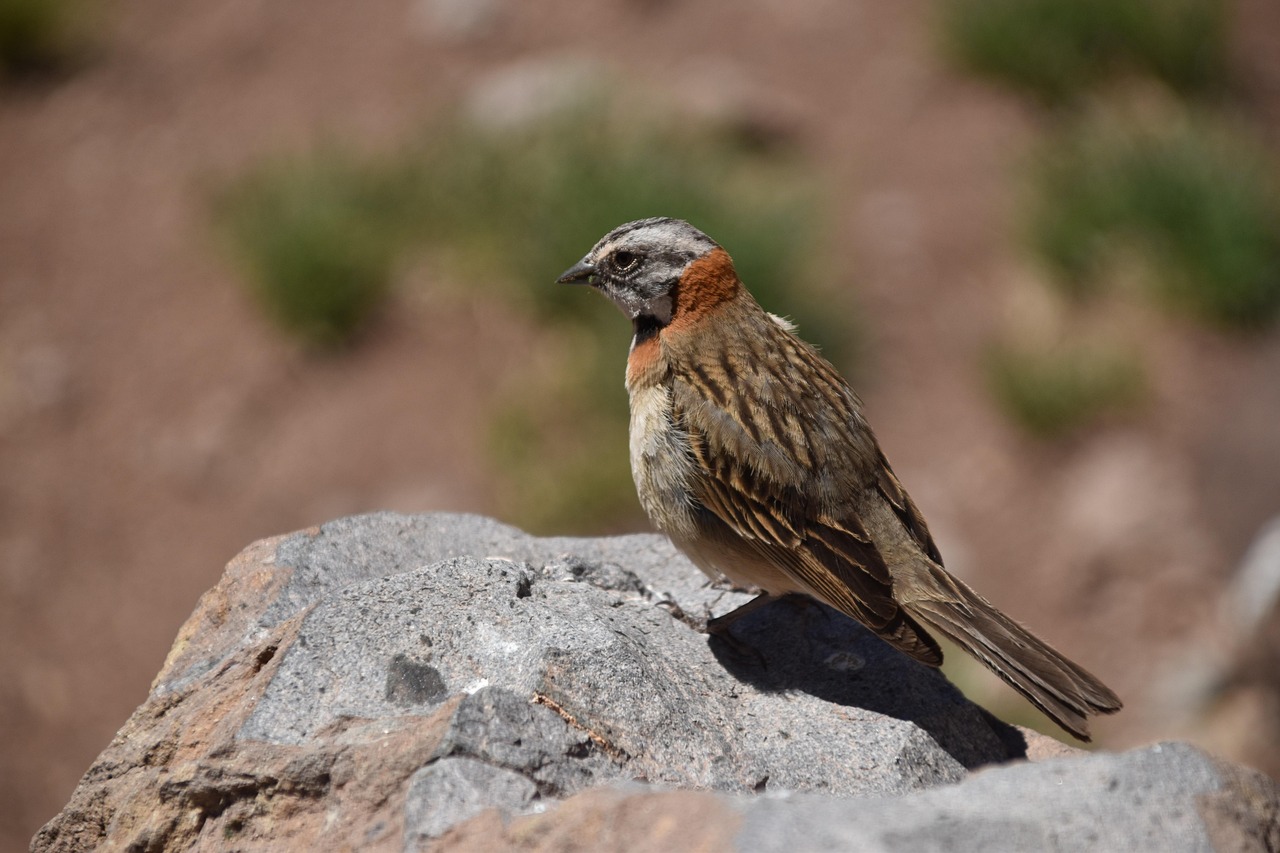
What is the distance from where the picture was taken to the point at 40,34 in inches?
522

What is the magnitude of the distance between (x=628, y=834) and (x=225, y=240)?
939 cm

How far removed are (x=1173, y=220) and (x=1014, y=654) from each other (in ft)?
25.6

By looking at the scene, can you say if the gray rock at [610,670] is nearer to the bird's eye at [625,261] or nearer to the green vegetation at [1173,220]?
the bird's eye at [625,261]

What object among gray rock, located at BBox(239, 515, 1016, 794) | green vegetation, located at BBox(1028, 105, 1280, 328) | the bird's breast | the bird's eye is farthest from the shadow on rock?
green vegetation, located at BBox(1028, 105, 1280, 328)

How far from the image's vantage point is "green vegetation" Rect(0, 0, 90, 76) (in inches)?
514

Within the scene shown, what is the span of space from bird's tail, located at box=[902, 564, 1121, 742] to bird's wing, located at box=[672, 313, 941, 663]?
0.41 ft

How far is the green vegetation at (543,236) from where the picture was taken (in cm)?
1006

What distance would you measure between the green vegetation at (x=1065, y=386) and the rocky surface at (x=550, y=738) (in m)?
5.94

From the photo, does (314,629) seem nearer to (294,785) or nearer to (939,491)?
(294,785)

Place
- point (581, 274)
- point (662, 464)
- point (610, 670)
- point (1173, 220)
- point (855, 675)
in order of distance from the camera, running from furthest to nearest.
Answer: point (1173, 220)
point (581, 274)
point (662, 464)
point (855, 675)
point (610, 670)

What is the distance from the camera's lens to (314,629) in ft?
13.5

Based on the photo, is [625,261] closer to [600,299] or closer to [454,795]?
[454,795]

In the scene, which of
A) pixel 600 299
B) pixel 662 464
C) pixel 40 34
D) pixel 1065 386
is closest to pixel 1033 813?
pixel 662 464

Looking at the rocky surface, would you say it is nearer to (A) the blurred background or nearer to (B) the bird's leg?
(B) the bird's leg
